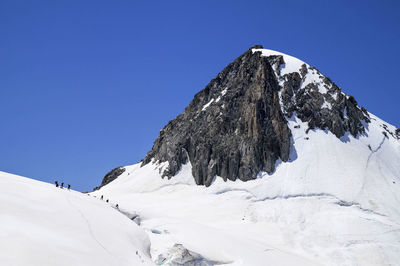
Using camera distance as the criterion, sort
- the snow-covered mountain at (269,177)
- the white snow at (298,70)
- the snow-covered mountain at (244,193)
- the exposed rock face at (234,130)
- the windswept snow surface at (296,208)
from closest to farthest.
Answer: the snow-covered mountain at (244,193) < the windswept snow surface at (296,208) < the snow-covered mountain at (269,177) < the exposed rock face at (234,130) < the white snow at (298,70)

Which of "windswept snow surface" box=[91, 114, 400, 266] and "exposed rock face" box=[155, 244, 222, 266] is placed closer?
"exposed rock face" box=[155, 244, 222, 266]

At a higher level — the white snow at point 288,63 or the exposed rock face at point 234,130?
the white snow at point 288,63

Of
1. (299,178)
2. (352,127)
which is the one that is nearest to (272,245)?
(299,178)

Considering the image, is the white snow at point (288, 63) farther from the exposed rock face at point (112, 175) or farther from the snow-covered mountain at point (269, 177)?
Result: the exposed rock face at point (112, 175)

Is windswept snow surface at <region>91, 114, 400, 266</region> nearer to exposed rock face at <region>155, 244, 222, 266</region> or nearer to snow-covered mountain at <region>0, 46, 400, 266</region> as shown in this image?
snow-covered mountain at <region>0, 46, 400, 266</region>

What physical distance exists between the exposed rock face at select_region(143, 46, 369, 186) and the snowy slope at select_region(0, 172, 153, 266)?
39214mm

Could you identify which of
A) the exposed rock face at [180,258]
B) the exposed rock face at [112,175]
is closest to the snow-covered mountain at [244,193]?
the exposed rock face at [180,258]

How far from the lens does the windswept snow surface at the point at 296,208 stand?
128 ft

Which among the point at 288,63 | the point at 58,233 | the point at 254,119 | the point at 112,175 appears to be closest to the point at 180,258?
the point at 58,233

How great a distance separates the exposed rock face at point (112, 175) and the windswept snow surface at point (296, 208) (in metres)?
17.0

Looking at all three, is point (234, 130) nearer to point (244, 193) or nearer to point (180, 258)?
point (244, 193)

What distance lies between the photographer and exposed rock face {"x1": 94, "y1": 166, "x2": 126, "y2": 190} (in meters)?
95.8

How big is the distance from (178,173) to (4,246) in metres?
59.5

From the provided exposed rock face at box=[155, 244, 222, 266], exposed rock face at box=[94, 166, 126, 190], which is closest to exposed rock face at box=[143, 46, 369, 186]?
exposed rock face at box=[94, 166, 126, 190]
